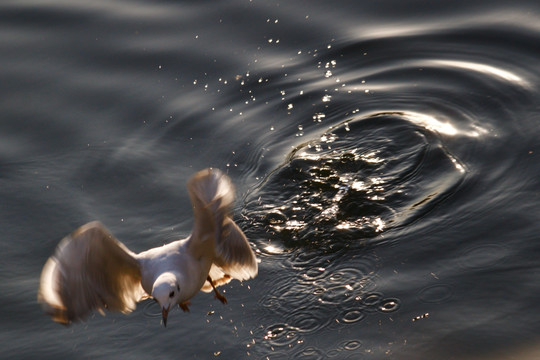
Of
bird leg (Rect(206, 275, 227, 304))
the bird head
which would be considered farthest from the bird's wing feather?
the bird head

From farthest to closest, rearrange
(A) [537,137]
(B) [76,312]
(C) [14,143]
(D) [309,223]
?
(C) [14,143] → (A) [537,137] → (D) [309,223] → (B) [76,312]

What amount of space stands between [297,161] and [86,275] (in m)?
2.80

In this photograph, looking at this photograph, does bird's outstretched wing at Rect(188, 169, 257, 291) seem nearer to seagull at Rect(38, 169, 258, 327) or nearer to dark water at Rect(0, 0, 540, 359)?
seagull at Rect(38, 169, 258, 327)

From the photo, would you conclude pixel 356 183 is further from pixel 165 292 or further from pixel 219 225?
pixel 165 292

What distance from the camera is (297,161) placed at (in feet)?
27.8

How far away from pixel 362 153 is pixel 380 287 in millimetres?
1903

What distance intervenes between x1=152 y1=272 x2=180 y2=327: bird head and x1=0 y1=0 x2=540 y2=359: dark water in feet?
2.61

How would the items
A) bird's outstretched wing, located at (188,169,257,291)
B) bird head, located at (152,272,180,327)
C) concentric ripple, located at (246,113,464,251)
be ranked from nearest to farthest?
1. bird head, located at (152,272,180,327)
2. bird's outstretched wing, located at (188,169,257,291)
3. concentric ripple, located at (246,113,464,251)

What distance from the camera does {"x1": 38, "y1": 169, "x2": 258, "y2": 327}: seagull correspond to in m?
6.09

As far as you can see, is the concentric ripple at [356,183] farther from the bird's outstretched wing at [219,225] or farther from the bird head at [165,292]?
the bird head at [165,292]

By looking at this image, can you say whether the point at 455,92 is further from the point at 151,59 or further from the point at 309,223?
the point at 151,59

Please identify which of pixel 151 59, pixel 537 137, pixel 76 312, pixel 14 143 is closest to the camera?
pixel 76 312

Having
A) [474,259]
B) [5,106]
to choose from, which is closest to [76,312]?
[474,259]

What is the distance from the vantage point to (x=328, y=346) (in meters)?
6.54
